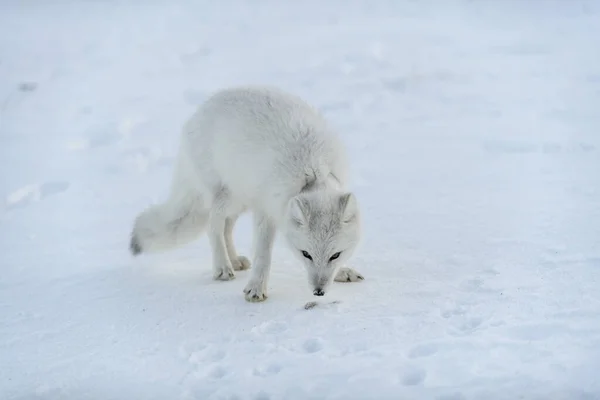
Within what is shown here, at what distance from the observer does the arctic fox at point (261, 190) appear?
11.3 feet

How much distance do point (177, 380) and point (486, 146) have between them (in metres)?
4.51

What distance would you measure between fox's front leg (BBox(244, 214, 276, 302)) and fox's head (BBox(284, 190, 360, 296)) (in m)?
0.39

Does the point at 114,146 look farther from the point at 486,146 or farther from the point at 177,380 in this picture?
the point at 177,380

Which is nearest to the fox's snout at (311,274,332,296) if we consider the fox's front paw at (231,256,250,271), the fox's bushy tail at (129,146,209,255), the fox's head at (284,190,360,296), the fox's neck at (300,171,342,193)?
the fox's head at (284,190,360,296)

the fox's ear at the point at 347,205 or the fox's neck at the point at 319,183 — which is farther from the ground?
the fox's neck at the point at 319,183

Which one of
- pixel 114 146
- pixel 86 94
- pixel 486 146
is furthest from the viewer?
pixel 86 94

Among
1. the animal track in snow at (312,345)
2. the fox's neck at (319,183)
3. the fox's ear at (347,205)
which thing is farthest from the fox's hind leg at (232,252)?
the animal track in snow at (312,345)

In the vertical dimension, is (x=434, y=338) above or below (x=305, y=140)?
below

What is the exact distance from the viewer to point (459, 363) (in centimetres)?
280

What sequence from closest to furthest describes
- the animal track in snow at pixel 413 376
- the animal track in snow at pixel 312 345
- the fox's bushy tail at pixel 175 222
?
the animal track in snow at pixel 413 376 → the animal track in snow at pixel 312 345 → the fox's bushy tail at pixel 175 222

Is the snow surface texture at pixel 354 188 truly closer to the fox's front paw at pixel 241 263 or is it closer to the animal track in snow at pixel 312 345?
the animal track in snow at pixel 312 345

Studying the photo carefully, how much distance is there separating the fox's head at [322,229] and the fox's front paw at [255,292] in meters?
0.41

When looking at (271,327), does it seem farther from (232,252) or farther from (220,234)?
(232,252)

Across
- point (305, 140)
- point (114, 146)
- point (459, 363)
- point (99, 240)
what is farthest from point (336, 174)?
point (114, 146)
